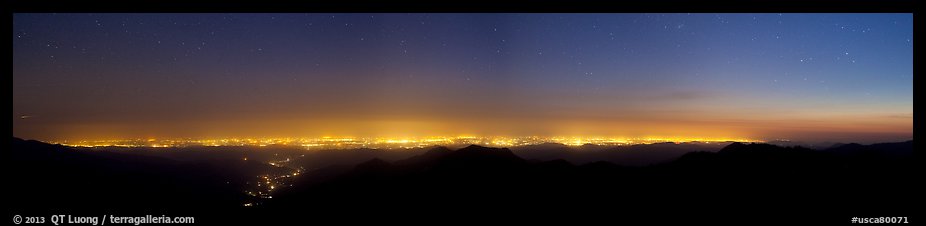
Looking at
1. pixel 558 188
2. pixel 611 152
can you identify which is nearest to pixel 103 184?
pixel 558 188

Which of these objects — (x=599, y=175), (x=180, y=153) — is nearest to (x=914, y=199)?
(x=599, y=175)

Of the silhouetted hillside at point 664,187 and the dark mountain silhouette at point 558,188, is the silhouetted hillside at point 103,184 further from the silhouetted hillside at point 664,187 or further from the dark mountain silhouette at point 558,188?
the silhouetted hillside at point 664,187

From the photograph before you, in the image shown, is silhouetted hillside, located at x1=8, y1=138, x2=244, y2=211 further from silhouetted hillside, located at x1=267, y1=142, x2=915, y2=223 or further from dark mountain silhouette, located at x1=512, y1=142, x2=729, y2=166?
dark mountain silhouette, located at x1=512, y1=142, x2=729, y2=166

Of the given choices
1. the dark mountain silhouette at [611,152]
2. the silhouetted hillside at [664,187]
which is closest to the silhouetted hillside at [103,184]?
the silhouetted hillside at [664,187]

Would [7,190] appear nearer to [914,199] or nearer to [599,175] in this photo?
[599,175]

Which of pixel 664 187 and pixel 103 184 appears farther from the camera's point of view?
pixel 103 184

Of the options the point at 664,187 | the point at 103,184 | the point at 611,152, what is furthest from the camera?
the point at 611,152

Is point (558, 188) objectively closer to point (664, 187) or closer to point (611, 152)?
point (664, 187)
